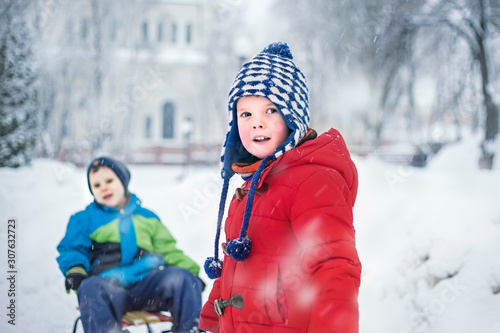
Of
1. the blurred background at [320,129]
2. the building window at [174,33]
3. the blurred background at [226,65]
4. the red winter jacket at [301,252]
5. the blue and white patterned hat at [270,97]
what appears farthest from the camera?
the building window at [174,33]

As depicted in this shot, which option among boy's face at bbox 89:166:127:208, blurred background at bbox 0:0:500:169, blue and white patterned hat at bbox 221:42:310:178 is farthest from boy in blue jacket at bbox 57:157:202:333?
blurred background at bbox 0:0:500:169

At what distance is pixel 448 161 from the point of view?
1042 centimetres

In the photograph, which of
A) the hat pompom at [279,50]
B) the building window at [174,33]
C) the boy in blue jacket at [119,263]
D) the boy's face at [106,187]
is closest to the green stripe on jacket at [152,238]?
the boy in blue jacket at [119,263]

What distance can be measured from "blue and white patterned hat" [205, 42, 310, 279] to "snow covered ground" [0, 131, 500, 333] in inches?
72.6

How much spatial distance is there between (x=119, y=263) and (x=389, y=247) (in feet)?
9.65

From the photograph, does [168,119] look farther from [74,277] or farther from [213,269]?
[213,269]

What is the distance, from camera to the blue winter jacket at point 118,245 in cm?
278

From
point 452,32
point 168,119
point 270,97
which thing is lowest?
point 270,97

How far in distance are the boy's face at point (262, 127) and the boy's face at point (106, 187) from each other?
176 cm

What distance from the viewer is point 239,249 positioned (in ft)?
4.55

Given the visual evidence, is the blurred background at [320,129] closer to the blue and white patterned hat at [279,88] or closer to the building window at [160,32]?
the blue and white patterned hat at [279,88]

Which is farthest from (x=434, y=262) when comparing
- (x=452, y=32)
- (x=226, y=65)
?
(x=226, y=65)

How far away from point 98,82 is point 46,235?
5.89 metres

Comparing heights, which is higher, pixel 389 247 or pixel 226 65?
pixel 226 65
